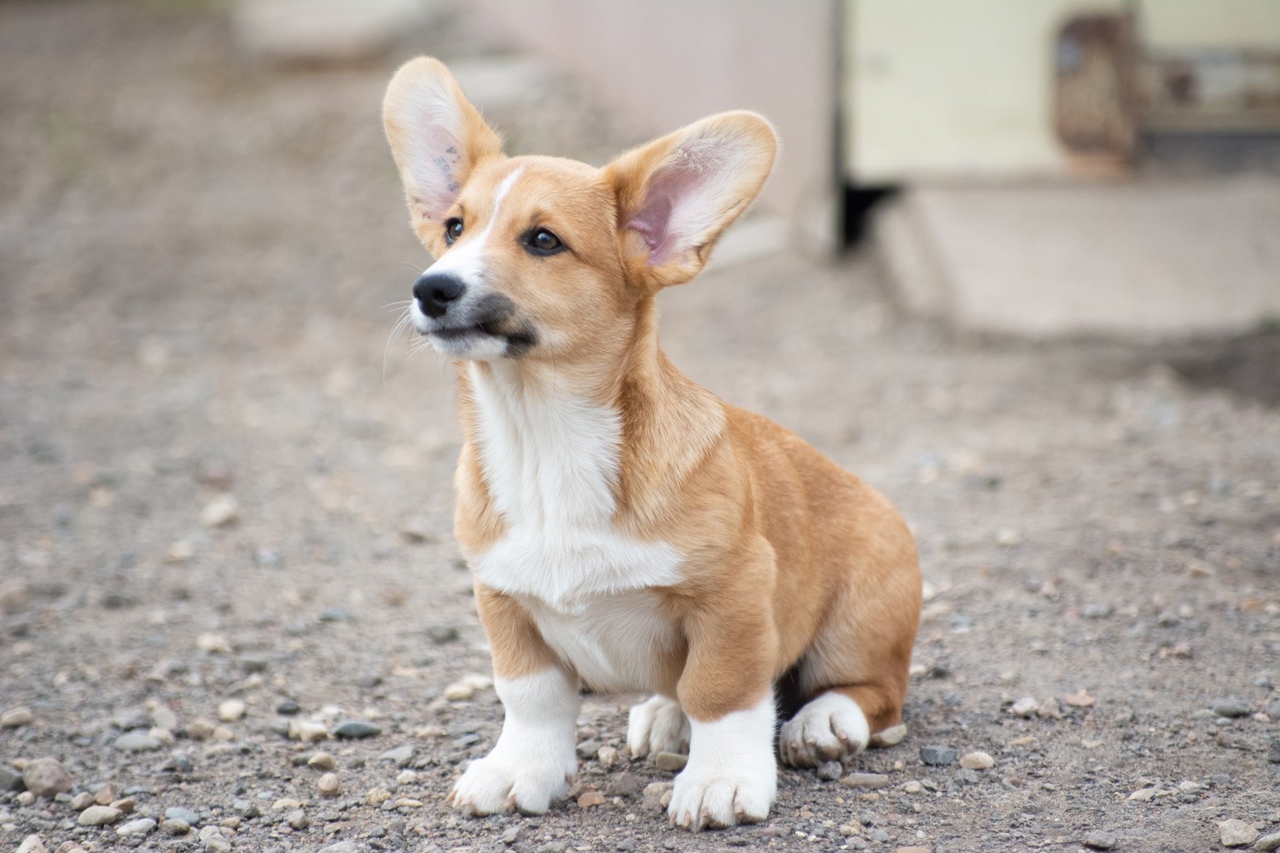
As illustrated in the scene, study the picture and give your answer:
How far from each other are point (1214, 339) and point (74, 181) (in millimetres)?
9976

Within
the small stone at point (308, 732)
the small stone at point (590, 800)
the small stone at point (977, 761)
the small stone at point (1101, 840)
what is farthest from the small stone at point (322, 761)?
the small stone at point (1101, 840)

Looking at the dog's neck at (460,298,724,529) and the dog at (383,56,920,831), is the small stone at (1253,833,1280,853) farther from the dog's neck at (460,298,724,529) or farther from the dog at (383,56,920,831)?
the dog's neck at (460,298,724,529)

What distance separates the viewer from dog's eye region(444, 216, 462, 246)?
11.0ft

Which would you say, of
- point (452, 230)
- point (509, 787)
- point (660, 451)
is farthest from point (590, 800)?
point (452, 230)

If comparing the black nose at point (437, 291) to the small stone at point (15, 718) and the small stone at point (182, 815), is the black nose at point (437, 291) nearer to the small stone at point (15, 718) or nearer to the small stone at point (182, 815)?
the small stone at point (182, 815)

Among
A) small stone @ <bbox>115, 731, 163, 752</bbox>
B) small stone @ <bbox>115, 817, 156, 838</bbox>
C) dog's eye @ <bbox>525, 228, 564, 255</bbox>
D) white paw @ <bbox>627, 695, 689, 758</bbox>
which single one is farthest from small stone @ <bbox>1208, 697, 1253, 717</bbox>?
small stone @ <bbox>115, 731, 163, 752</bbox>

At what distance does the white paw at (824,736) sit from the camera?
11.3 ft

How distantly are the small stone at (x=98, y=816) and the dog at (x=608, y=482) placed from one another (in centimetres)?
87

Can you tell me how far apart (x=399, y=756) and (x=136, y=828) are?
71cm

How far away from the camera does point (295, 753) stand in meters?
3.76

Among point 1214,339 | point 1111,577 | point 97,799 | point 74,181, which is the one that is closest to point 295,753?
point 97,799

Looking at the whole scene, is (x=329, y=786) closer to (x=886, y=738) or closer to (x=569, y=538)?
(x=569, y=538)

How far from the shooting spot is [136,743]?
378cm

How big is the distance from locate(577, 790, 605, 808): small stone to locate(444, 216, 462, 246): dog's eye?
1.45 meters
